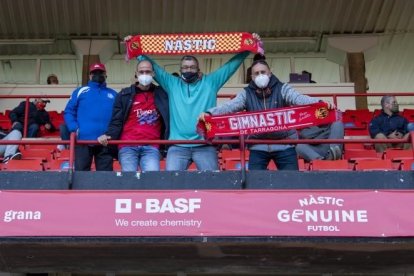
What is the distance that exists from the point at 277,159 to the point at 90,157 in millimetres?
1886

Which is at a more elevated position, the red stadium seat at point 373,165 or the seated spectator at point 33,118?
the seated spectator at point 33,118

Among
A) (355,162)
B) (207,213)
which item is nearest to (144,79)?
(207,213)

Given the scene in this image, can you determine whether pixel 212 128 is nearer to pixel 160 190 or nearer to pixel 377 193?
pixel 160 190

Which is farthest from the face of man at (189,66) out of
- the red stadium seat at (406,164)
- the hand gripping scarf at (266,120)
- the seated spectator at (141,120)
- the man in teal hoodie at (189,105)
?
the red stadium seat at (406,164)

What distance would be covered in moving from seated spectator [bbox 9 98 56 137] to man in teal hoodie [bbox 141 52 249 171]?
3.84 meters

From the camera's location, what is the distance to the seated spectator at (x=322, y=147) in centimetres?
830

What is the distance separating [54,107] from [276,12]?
5.12 metres

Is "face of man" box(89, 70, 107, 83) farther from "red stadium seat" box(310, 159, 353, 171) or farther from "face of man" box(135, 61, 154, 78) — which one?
"red stadium seat" box(310, 159, 353, 171)

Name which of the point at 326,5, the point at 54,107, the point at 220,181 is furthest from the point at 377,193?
the point at 54,107

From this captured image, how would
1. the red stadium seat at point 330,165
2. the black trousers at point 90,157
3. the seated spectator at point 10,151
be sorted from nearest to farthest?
the black trousers at point 90,157, the red stadium seat at point 330,165, the seated spectator at point 10,151

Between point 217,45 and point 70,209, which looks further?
point 217,45

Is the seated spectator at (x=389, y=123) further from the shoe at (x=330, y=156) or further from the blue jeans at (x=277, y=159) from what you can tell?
the blue jeans at (x=277, y=159)

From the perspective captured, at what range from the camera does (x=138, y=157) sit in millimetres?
7094

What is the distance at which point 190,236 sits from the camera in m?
6.49
